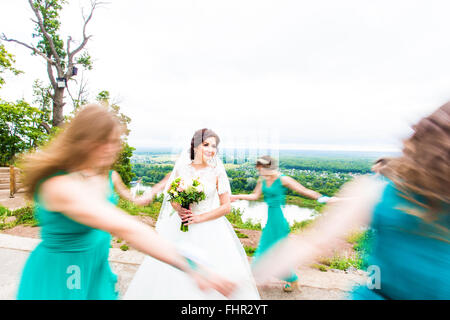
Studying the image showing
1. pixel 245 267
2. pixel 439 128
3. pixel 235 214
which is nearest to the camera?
pixel 439 128

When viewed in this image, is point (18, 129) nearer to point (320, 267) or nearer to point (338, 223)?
point (320, 267)

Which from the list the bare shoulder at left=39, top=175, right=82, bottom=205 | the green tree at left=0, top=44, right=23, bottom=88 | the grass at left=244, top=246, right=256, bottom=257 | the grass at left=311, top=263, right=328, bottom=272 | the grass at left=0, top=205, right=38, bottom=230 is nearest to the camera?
the bare shoulder at left=39, top=175, right=82, bottom=205

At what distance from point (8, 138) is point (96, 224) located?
20.2 m

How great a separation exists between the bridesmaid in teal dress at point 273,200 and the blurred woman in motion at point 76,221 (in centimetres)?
231

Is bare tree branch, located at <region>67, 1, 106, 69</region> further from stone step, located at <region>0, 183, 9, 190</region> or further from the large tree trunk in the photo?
stone step, located at <region>0, 183, 9, 190</region>

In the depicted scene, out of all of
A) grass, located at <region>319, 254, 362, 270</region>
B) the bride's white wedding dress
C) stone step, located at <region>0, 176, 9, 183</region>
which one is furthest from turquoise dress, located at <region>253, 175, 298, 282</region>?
stone step, located at <region>0, 176, 9, 183</region>

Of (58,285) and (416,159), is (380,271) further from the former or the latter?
(58,285)

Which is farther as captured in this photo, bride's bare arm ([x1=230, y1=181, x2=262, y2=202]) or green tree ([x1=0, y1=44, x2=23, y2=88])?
green tree ([x1=0, y1=44, x2=23, y2=88])

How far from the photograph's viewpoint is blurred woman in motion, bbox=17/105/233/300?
3.18ft

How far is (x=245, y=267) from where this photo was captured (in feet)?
8.17

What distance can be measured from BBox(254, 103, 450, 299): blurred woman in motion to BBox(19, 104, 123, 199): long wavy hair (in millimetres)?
1279

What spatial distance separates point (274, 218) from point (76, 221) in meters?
2.68

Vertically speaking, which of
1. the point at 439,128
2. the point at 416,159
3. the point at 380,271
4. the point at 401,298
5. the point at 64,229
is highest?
the point at 439,128
